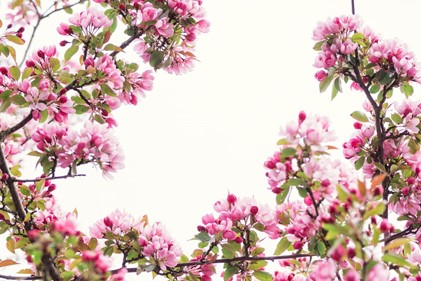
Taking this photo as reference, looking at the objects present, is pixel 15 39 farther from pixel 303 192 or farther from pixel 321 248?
pixel 321 248

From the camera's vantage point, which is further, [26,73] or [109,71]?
[109,71]

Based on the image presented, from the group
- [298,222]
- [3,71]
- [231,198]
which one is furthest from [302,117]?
[3,71]

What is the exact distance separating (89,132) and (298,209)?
1.30 metres

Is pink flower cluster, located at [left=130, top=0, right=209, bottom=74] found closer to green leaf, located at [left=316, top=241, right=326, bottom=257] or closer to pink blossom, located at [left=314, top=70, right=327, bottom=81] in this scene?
pink blossom, located at [left=314, top=70, right=327, bottom=81]

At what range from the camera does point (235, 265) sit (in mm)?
3154

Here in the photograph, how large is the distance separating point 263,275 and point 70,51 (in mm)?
1841

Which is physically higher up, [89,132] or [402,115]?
[402,115]

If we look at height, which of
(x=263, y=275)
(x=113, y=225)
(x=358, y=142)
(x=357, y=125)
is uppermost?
(x=357, y=125)

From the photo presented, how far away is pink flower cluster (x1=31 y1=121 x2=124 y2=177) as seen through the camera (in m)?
2.76

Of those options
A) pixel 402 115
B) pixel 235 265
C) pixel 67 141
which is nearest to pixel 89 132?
pixel 67 141

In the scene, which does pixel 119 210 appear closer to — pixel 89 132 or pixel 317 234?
pixel 89 132

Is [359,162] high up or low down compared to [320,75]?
down

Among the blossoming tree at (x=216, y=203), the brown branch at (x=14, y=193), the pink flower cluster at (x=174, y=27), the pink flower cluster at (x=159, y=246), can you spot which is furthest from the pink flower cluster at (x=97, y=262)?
the pink flower cluster at (x=174, y=27)

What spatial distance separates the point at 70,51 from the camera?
330 cm
